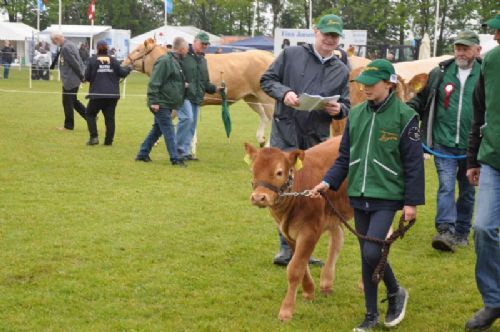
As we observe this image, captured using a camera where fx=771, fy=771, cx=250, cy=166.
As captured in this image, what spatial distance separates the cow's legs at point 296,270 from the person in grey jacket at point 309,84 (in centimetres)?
119

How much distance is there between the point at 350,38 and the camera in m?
42.1

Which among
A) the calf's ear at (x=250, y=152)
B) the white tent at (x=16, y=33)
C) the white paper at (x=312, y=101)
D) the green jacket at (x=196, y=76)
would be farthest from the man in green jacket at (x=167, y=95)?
the white tent at (x=16, y=33)

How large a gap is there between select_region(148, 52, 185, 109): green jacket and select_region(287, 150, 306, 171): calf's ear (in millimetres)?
7621

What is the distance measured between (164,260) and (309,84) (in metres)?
2.20

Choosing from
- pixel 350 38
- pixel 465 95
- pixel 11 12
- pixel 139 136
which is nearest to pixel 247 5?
pixel 11 12

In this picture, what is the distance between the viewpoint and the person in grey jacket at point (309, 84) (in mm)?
6559

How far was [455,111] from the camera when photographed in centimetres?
777

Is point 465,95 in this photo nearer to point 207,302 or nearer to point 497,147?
point 497,147

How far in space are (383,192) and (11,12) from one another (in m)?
82.3

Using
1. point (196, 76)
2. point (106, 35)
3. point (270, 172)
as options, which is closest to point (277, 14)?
point (106, 35)

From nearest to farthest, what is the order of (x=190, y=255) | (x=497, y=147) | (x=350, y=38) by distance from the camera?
(x=497, y=147) → (x=190, y=255) → (x=350, y=38)

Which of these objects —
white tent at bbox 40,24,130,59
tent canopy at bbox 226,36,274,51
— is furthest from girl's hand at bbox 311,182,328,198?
white tent at bbox 40,24,130,59

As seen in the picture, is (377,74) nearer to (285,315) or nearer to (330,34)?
(330,34)

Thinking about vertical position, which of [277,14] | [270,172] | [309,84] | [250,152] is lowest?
[270,172]
